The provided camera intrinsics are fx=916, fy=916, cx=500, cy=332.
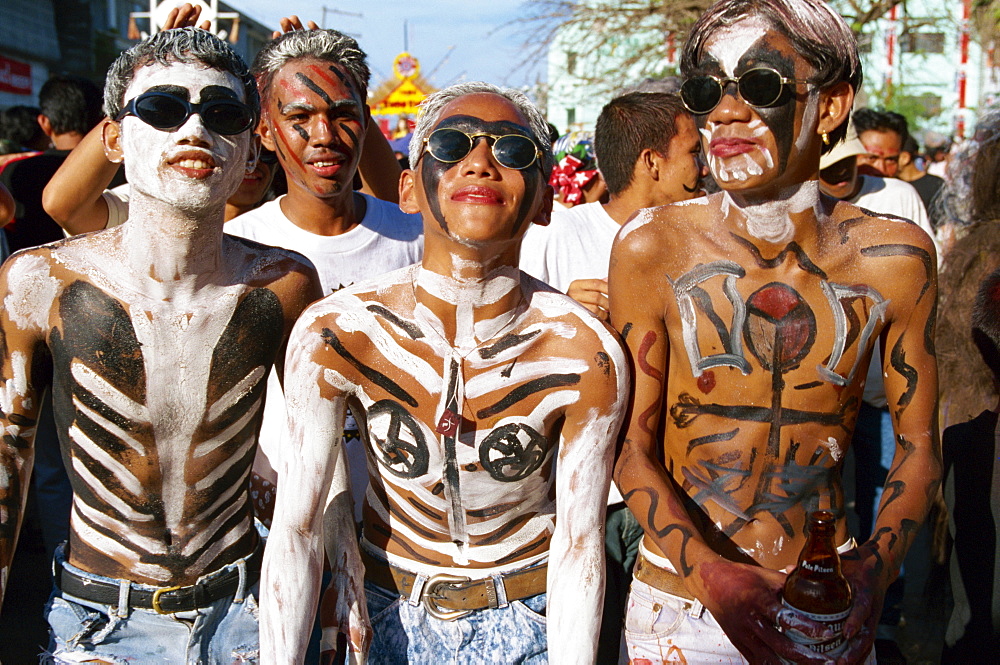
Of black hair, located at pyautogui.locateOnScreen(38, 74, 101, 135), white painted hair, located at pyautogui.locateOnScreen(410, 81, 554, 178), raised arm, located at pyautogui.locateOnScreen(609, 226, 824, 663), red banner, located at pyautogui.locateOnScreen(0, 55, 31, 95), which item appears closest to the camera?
raised arm, located at pyautogui.locateOnScreen(609, 226, 824, 663)

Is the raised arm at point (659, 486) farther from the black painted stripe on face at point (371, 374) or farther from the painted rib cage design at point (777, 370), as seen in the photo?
the black painted stripe on face at point (371, 374)

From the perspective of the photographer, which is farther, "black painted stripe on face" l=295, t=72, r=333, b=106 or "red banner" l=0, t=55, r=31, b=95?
"red banner" l=0, t=55, r=31, b=95

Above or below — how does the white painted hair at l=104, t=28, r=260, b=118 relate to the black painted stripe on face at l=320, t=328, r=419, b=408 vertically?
above

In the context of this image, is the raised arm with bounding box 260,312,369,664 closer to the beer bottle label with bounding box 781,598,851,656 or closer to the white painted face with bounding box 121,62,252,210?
the white painted face with bounding box 121,62,252,210

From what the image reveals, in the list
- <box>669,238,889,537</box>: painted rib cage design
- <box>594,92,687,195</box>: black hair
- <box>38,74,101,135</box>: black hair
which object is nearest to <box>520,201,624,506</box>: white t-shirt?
<box>594,92,687,195</box>: black hair

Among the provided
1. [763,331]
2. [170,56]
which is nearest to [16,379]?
[170,56]

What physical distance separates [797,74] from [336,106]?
1.63 metres

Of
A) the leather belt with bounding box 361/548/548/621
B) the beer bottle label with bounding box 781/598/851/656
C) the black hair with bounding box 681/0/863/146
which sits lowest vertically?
the leather belt with bounding box 361/548/548/621

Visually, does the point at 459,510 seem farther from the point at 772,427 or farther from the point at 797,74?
the point at 797,74

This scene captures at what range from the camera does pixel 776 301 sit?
2373 millimetres

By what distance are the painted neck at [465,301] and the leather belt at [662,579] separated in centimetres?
77

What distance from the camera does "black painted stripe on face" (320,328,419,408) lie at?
2.18 m

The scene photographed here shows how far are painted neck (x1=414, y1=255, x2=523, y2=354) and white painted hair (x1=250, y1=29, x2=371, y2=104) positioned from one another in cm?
144

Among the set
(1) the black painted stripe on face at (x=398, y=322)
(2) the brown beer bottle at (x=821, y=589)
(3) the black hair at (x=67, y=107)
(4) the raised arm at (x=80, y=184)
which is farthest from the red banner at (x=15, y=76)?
(2) the brown beer bottle at (x=821, y=589)
